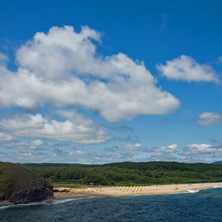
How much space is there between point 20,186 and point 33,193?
696cm

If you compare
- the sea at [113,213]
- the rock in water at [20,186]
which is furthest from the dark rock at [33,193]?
the sea at [113,213]

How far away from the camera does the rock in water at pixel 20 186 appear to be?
4159 inches

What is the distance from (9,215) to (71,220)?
74.8ft

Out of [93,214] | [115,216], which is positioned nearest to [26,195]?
[93,214]

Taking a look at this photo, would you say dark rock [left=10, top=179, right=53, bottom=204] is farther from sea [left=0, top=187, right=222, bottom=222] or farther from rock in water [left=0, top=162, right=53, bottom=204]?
sea [left=0, top=187, right=222, bottom=222]

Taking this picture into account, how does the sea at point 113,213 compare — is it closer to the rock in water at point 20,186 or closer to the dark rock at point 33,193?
the dark rock at point 33,193

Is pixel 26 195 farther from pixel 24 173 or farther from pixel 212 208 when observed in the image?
pixel 212 208

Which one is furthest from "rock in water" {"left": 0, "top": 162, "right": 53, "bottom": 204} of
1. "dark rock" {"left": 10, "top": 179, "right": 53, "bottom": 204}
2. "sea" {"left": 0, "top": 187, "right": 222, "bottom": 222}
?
"sea" {"left": 0, "top": 187, "right": 222, "bottom": 222}

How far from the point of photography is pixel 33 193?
11238 centimetres

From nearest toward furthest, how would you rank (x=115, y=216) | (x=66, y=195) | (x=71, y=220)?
1. (x=71, y=220)
2. (x=115, y=216)
3. (x=66, y=195)

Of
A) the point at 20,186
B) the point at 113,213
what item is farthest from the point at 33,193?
the point at 113,213

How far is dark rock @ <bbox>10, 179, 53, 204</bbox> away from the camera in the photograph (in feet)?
347

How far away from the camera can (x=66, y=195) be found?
13362 centimetres

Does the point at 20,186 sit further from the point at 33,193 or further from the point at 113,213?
the point at 113,213
